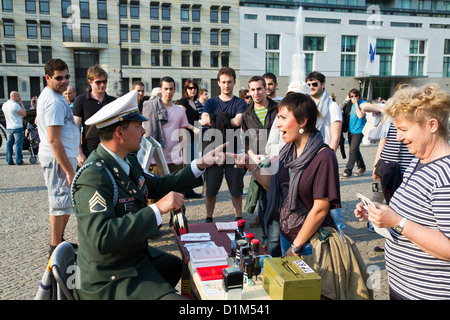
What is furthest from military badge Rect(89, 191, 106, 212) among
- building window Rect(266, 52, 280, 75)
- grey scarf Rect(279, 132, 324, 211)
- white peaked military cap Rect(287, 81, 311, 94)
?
building window Rect(266, 52, 280, 75)

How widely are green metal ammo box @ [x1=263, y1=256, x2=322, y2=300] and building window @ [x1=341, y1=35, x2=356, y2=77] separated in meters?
59.1

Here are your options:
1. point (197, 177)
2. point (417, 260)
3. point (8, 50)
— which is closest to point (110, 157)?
point (197, 177)

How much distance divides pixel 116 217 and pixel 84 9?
52021 millimetres

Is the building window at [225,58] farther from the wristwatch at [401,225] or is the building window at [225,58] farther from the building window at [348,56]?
the wristwatch at [401,225]

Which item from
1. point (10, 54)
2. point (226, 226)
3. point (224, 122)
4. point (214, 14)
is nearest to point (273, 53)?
point (214, 14)

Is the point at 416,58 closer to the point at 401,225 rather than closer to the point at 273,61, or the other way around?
the point at 273,61

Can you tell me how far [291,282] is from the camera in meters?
1.92

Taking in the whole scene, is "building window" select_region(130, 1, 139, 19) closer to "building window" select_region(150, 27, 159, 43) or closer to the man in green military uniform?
"building window" select_region(150, 27, 159, 43)

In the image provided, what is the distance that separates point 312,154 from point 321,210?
43cm

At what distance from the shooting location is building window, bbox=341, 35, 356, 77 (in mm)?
56781

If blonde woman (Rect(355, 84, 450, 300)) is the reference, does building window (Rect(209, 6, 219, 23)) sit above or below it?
above

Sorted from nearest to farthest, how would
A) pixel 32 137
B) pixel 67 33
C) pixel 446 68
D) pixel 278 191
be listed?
pixel 278 191 → pixel 32 137 → pixel 67 33 → pixel 446 68

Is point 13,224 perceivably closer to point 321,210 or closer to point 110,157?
point 110,157
